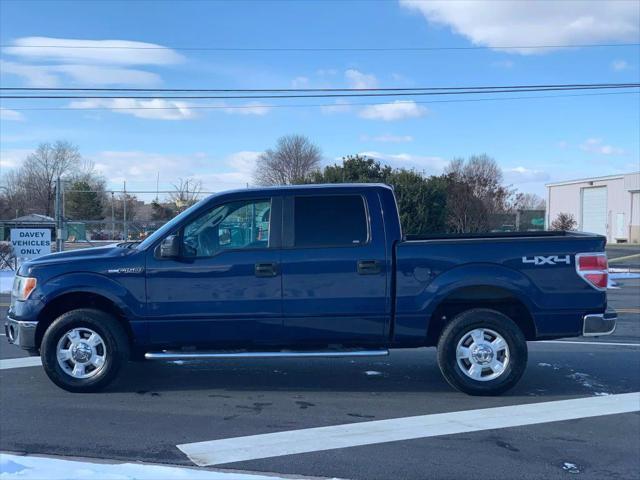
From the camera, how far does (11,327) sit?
675cm

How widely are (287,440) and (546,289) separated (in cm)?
295

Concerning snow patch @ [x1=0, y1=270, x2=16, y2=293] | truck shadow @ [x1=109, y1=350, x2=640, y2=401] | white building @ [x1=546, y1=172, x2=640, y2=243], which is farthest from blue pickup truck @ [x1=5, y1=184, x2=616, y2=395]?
white building @ [x1=546, y1=172, x2=640, y2=243]

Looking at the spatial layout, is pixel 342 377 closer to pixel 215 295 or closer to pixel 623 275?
pixel 215 295

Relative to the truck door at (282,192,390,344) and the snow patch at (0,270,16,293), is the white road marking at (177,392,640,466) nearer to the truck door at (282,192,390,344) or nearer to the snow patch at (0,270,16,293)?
the truck door at (282,192,390,344)

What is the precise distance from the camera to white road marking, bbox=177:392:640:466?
512 centimetres

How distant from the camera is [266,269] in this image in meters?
6.46

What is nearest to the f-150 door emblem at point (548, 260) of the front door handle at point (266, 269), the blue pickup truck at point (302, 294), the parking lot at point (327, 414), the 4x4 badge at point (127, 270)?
the blue pickup truck at point (302, 294)

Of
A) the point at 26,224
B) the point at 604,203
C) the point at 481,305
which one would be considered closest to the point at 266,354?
the point at 481,305

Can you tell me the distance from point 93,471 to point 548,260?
14.7 ft

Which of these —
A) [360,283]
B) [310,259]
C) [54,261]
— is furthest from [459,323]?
[54,261]

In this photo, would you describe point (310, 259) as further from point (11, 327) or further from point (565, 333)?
point (11, 327)

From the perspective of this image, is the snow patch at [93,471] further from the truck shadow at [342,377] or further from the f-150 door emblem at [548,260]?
the f-150 door emblem at [548,260]

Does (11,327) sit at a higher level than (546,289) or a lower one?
lower

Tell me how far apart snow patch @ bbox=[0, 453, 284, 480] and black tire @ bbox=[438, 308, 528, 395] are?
2579mm
